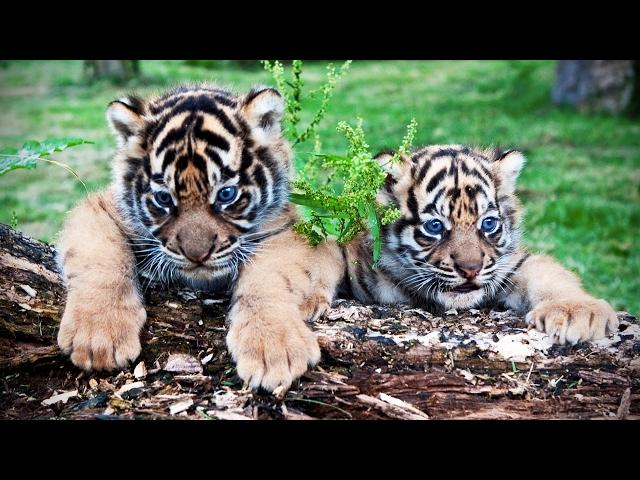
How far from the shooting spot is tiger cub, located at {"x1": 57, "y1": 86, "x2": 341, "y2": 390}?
2734 mm

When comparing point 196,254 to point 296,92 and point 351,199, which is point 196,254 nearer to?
point 351,199

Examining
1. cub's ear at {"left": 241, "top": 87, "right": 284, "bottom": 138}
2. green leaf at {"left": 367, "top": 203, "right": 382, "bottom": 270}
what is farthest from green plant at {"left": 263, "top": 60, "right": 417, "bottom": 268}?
cub's ear at {"left": 241, "top": 87, "right": 284, "bottom": 138}

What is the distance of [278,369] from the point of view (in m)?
2.65

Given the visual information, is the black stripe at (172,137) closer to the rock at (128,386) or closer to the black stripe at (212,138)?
the black stripe at (212,138)

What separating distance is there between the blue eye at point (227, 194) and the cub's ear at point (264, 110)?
352 mm

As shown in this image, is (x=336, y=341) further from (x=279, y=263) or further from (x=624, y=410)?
(x=624, y=410)

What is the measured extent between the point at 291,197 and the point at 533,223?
3.39 meters

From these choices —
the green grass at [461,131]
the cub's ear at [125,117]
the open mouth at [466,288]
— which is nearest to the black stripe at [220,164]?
the cub's ear at [125,117]

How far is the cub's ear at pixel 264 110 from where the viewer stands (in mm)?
3279

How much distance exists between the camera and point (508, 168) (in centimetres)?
364

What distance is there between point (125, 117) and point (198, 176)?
0.50 m

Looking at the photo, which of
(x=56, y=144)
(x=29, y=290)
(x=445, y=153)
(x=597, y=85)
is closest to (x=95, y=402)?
(x=29, y=290)
